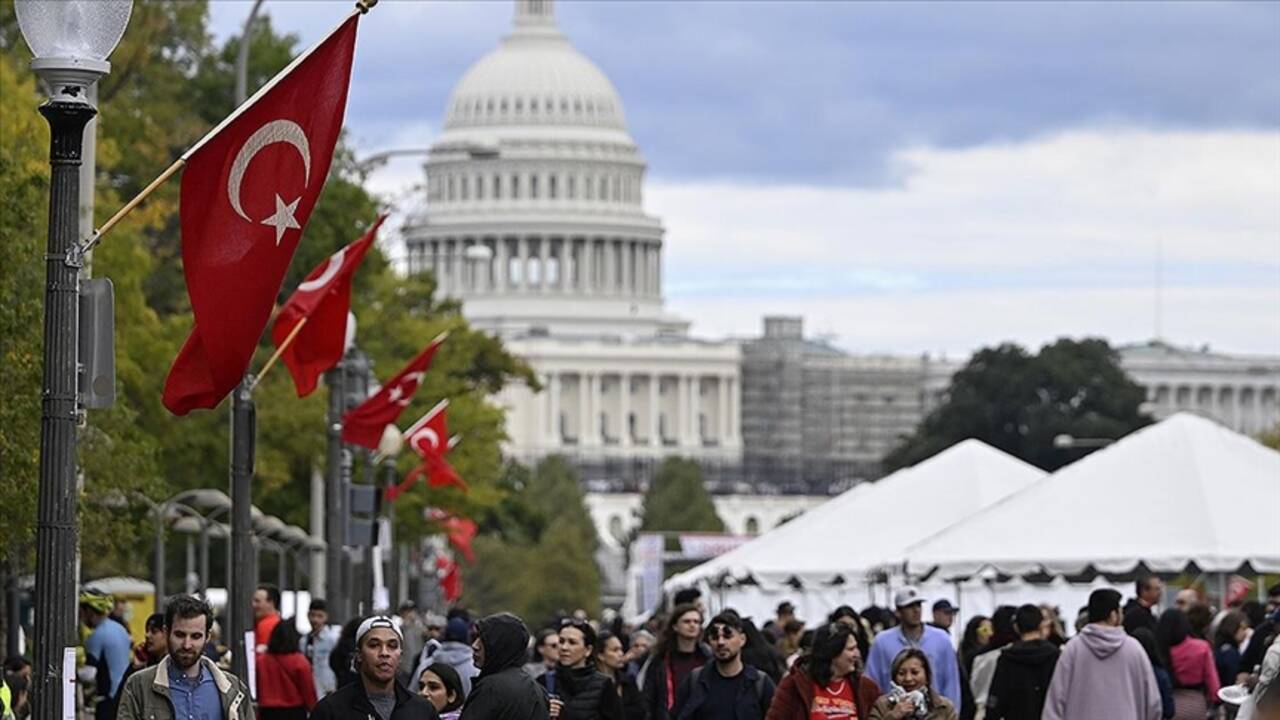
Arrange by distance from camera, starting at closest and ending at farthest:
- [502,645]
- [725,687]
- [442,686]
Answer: [502,645], [442,686], [725,687]

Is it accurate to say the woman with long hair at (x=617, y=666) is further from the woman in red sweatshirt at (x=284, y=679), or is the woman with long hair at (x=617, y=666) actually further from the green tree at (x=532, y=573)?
the green tree at (x=532, y=573)

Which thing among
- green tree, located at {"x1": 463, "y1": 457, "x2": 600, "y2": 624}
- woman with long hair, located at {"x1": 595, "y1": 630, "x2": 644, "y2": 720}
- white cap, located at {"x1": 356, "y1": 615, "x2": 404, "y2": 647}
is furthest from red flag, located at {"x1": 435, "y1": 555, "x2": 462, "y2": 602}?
white cap, located at {"x1": 356, "y1": 615, "x2": 404, "y2": 647}

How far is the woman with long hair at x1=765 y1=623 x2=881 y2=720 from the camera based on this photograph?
16.7 m

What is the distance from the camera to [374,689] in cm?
1344

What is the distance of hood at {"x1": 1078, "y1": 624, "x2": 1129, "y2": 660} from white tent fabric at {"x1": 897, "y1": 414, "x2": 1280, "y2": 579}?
9761 mm

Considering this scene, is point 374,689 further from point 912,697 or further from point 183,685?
point 912,697

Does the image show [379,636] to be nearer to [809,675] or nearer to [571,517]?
[809,675]

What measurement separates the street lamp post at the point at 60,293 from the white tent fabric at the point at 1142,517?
1600 centimetres

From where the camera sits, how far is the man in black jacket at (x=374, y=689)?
13359 millimetres

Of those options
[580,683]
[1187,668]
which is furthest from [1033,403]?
[580,683]

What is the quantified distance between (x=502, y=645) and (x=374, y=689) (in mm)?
647

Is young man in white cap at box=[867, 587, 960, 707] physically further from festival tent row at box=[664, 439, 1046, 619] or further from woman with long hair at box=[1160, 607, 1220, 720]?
festival tent row at box=[664, 439, 1046, 619]

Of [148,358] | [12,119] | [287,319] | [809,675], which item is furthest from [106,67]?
[148,358]

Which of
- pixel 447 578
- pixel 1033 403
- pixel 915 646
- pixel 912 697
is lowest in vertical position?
pixel 912 697
